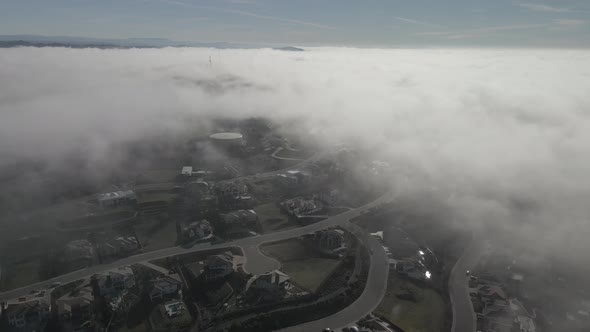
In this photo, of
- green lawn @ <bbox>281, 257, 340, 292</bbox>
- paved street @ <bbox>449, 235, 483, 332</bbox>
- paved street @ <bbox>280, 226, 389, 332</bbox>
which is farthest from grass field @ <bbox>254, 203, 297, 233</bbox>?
paved street @ <bbox>449, 235, 483, 332</bbox>

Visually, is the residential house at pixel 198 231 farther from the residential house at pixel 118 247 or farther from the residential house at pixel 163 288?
the residential house at pixel 163 288

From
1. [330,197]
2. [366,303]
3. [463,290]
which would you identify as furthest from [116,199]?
[463,290]

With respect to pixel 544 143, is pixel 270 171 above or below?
below

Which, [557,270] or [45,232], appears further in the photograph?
[45,232]

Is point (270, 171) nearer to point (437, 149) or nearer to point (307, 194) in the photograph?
point (307, 194)

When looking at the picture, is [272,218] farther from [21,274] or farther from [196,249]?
[21,274]

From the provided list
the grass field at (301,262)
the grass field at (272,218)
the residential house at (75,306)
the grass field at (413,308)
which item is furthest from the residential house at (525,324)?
the residential house at (75,306)

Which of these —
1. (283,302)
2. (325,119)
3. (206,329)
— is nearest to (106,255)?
(206,329)
